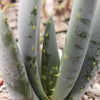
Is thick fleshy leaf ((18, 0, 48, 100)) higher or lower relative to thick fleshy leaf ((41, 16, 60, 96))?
higher

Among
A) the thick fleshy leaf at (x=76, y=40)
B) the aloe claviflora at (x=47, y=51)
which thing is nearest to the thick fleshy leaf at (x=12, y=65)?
the aloe claviflora at (x=47, y=51)

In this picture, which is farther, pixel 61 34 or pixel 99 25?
pixel 61 34

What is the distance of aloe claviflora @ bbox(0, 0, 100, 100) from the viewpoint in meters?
0.80

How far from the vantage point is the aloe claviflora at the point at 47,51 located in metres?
0.80

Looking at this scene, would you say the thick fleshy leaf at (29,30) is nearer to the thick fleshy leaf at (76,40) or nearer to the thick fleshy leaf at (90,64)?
the thick fleshy leaf at (76,40)

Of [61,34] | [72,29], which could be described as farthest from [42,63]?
[61,34]

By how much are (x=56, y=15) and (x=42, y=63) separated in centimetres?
325

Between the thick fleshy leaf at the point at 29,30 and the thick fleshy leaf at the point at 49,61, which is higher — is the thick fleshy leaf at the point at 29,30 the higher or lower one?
the higher one

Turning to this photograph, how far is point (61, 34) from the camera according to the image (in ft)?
11.3

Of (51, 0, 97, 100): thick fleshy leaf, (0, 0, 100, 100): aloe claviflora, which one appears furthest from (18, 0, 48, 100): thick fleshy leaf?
(51, 0, 97, 100): thick fleshy leaf

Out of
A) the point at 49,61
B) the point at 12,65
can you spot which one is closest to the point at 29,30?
the point at 12,65

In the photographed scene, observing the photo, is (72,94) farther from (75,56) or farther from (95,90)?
(95,90)

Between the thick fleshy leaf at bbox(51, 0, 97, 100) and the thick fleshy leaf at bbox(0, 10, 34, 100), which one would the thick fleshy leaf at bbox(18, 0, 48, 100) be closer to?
the thick fleshy leaf at bbox(0, 10, 34, 100)

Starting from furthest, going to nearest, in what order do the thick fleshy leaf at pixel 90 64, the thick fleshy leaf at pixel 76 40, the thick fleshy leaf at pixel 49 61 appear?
the thick fleshy leaf at pixel 49 61, the thick fleshy leaf at pixel 90 64, the thick fleshy leaf at pixel 76 40
